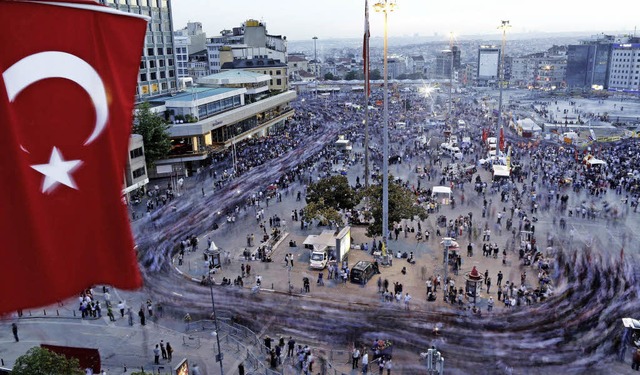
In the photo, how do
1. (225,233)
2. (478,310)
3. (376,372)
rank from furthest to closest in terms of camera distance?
(225,233)
(478,310)
(376,372)

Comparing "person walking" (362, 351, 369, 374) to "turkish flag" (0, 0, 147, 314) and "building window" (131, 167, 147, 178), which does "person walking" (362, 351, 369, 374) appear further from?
"building window" (131, 167, 147, 178)

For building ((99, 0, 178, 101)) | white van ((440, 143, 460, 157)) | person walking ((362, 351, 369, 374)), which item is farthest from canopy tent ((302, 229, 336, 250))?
building ((99, 0, 178, 101))

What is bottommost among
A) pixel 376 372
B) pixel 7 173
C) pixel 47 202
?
pixel 376 372

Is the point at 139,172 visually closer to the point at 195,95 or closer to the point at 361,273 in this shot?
the point at 195,95

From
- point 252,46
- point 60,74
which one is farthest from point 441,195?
point 252,46

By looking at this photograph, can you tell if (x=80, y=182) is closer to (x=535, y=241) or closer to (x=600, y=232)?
(x=535, y=241)

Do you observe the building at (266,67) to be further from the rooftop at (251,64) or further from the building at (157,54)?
the building at (157,54)

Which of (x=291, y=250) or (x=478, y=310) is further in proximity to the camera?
(x=291, y=250)

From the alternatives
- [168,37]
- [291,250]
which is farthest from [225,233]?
[168,37]
